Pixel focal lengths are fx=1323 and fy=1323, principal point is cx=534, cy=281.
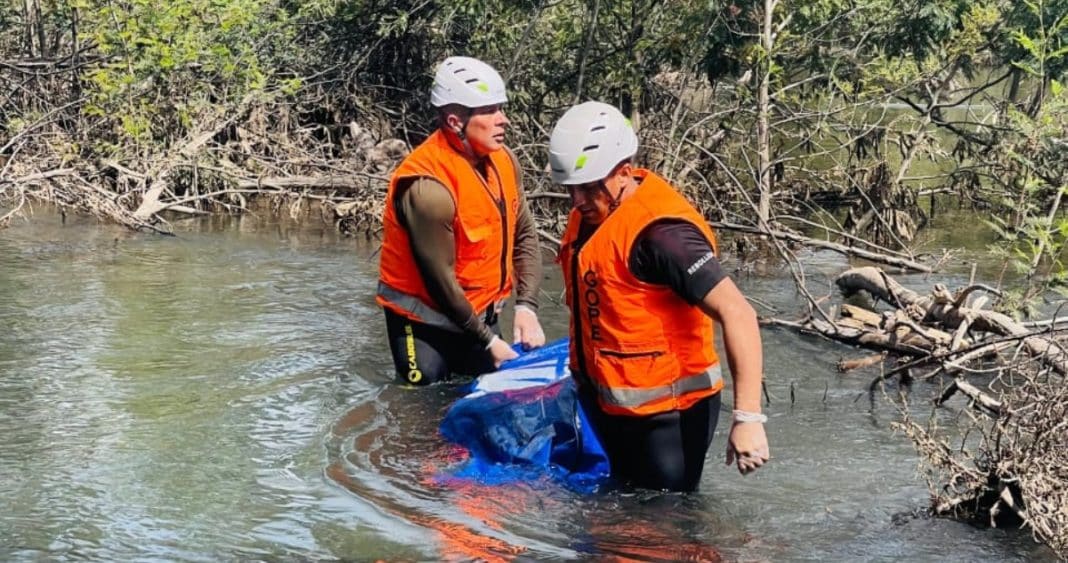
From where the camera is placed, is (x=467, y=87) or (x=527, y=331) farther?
(x=527, y=331)

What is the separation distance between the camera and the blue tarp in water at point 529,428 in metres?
5.12

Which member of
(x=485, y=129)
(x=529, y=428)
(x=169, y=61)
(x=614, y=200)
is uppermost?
(x=169, y=61)

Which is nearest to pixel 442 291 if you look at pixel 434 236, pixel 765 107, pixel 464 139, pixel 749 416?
pixel 434 236

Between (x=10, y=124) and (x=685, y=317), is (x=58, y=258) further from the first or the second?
(x=685, y=317)

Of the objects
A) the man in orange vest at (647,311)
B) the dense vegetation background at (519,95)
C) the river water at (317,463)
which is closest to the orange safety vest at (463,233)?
the river water at (317,463)

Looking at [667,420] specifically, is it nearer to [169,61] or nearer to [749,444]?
[749,444]

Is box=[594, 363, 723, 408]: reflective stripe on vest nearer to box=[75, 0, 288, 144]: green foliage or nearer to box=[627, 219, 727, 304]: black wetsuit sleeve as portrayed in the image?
box=[627, 219, 727, 304]: black wetsuit sleeve

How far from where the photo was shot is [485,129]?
235 inches

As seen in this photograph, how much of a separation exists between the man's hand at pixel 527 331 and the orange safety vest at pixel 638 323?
1.44 metres

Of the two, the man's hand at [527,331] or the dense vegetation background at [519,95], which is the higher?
the dense vegetation background at [519,95]

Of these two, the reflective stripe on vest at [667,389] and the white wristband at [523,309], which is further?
the white wristband at [523,309]

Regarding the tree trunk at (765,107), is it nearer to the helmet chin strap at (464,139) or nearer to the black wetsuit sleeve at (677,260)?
the helmet chin strap at (464,139)

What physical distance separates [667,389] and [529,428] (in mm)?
939

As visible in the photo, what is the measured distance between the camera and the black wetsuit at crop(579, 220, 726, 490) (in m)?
4.28
